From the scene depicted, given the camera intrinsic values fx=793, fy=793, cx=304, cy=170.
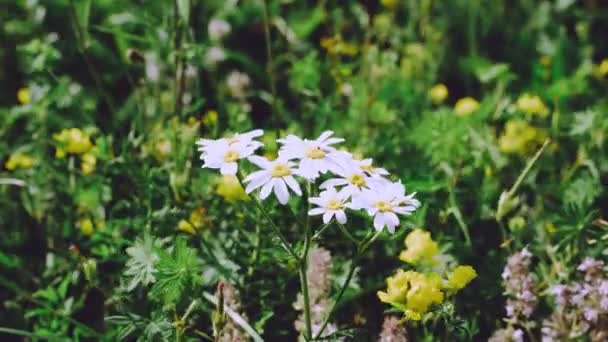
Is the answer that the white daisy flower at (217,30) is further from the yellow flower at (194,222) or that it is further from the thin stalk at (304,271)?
the thin stalk at (304,271)

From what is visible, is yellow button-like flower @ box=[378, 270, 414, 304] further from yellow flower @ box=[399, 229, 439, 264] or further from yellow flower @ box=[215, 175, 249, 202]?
yellow flower @ box=[215, 175, 249, 202]

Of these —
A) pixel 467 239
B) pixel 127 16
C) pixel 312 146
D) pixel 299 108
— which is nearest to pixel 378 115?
pixel 299 108

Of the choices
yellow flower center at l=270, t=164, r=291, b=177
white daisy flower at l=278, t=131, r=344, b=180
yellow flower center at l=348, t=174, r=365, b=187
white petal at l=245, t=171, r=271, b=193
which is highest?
white daisy flower at l=278, t=131, r=344, b=180

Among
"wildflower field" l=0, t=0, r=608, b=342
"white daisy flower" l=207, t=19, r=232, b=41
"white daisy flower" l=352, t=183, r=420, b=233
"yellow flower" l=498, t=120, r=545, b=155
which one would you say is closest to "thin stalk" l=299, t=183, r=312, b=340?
"wildflower field" l=0, t=0, r=608, b=342

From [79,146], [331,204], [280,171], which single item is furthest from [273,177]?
[79,146]

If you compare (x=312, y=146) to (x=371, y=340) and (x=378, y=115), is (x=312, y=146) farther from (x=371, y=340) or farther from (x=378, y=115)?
(x=378, y=115)
